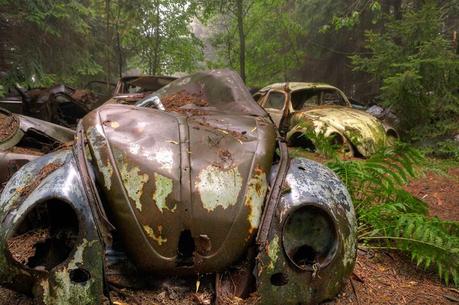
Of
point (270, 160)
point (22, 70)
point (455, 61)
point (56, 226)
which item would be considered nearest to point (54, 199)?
point (56, 226)

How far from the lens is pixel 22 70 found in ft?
37.5

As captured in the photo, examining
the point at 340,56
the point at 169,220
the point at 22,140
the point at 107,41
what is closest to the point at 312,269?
the point at 169,220

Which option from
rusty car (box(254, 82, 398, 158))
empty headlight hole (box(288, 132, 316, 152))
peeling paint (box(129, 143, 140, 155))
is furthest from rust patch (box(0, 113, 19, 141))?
empty headlight hole (box(288, 132, 316, 152))

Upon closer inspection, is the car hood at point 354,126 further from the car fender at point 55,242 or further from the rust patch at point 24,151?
the car fender at point 55,242

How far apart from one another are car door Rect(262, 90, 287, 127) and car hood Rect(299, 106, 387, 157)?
0.49 m

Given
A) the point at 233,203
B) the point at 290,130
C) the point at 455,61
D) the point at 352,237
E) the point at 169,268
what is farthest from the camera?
the point at 455,61

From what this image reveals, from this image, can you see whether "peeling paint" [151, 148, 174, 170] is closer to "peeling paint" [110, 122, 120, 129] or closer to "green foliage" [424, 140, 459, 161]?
"peeling paint" [110, 122, 120, 129]

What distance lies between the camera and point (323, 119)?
6715mm

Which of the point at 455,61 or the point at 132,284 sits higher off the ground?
the point at 455,61

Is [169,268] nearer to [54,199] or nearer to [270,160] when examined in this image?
[54,199]

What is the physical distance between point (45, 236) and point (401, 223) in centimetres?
256

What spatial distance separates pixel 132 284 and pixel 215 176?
69 cm

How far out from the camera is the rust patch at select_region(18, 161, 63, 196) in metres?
2.15

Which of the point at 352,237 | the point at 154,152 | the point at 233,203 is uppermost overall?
the point at 154,152
